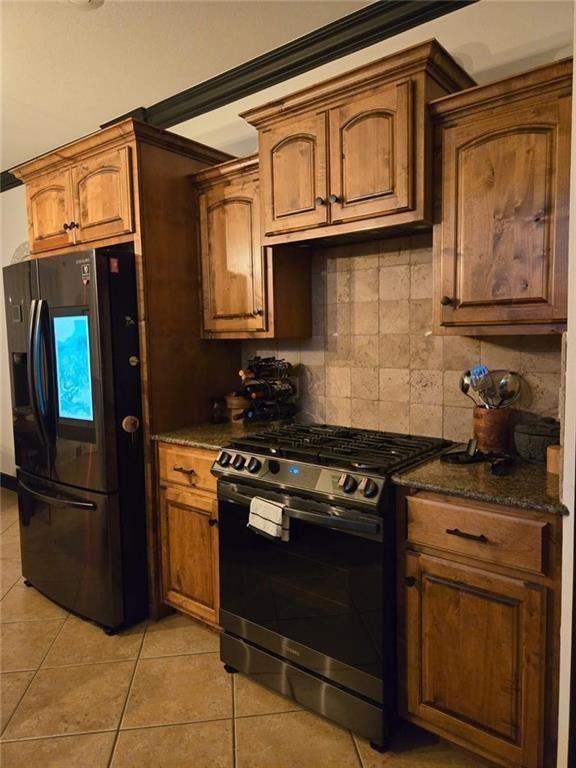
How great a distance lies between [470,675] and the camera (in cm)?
167

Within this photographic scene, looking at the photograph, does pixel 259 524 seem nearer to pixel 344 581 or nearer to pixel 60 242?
pixel 344 581

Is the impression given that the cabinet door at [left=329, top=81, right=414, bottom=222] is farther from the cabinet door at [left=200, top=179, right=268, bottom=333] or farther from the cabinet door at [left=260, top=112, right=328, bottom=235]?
the cabinet door at [left=200, top=179, right=268, bottom=333]

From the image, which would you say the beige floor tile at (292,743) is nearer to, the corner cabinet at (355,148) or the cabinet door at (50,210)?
the corner cabinet at (355,148)

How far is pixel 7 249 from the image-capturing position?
461 cm

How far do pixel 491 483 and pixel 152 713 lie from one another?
1.58m

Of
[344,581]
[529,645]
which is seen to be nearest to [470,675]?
[529,645]

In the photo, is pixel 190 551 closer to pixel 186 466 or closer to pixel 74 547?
pixel 186 466

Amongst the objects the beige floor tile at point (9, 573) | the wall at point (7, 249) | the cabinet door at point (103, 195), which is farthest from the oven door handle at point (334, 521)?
the wall at point (7, 249)

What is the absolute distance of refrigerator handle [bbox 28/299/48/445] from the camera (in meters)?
2.66

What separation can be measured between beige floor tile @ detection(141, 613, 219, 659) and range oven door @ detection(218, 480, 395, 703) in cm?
32

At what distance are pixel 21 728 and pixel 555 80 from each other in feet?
9.79

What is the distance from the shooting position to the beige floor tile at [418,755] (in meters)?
1.76

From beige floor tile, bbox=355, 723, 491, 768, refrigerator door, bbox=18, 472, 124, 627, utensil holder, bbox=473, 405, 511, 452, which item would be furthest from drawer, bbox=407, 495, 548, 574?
refrigerator door, bbox=18, 472, 124, 627

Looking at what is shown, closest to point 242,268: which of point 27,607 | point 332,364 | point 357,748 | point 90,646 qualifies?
point 332,364
